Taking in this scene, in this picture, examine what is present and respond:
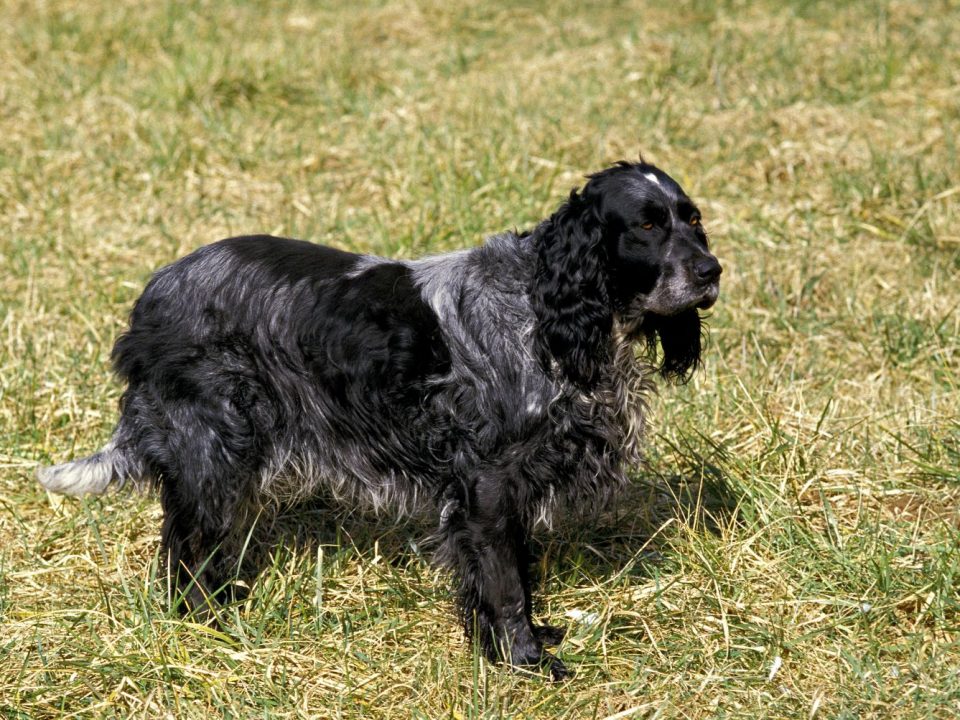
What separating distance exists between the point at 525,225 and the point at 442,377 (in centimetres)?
274

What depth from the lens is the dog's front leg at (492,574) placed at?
3.78 m

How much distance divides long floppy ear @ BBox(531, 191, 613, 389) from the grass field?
859mm

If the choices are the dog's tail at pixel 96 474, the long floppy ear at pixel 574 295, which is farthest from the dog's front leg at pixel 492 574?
the dog's tail at pixel 96 474

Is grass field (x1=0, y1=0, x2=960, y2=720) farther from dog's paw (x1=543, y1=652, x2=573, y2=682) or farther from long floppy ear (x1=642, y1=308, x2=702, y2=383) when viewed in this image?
long floppy ear (x1=642, y1=308, x2=702, y2=383)

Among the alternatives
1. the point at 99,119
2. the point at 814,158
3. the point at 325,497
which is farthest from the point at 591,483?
the point at 99,119

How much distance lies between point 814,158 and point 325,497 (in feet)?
13.2

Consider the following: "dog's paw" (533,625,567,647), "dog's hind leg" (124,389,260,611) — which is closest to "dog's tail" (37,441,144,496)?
"dog's hind leg" (124,389,260,611)

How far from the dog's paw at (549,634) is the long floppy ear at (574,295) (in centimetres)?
91

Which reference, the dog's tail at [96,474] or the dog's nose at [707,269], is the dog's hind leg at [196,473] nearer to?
the dog's tail at [96,474]

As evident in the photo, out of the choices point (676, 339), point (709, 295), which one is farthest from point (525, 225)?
point (709, 295)

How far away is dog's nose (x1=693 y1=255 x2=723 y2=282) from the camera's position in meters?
3.58

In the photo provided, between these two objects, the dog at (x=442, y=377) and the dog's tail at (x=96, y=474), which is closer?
the dog at (x=442, y=377)

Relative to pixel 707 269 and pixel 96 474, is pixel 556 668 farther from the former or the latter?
pixel 96 474

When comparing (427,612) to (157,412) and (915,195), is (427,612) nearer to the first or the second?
(157,412)
